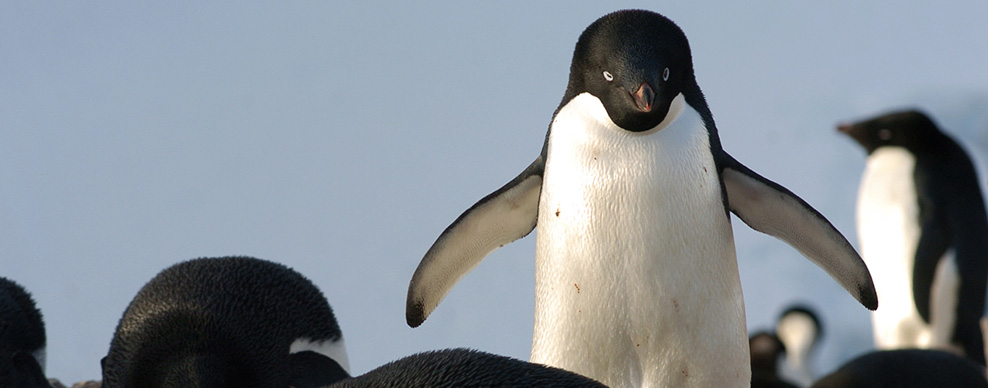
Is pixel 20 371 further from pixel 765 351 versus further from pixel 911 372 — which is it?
pixel 765 351

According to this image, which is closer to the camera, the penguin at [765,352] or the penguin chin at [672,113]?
the penguin chin at [672,113]

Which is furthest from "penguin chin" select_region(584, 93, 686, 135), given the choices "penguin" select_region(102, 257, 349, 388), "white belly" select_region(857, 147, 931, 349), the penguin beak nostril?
"white belly" select_region(857, 147, 931, 349)

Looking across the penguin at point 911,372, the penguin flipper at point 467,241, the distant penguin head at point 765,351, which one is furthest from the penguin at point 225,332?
the distant penguin head at point 765,351

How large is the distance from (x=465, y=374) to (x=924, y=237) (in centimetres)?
919

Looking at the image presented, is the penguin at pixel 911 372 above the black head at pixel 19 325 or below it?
below

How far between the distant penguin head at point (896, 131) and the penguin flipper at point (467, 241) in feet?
22.8

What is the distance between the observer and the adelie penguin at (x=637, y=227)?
148 inches

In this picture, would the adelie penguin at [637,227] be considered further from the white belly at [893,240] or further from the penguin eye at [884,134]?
the penguin eye at [884,134]

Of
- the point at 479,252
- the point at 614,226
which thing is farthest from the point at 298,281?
the point at 614,226

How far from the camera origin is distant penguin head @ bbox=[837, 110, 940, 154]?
33.8ft

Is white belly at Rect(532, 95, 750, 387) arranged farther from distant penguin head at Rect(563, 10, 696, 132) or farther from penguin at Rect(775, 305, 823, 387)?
penguin at Rect(775, 305, 823, 387)

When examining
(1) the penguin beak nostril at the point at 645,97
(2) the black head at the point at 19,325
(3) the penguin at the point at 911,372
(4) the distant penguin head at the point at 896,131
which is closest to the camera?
(1) the penguin beak nostril at the point at 645,97

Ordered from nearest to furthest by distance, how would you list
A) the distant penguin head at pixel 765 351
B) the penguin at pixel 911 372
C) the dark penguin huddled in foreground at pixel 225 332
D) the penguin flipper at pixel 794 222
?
the dark penguin huddled in foreground at pixel 225 332 < the penguin flipper at pixel 794 222 < the penguin at pixel 911 372 < the distant penguin head at pixel 765 351

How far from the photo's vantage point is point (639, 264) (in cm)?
378
